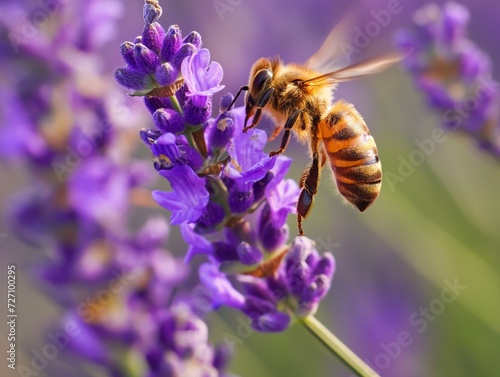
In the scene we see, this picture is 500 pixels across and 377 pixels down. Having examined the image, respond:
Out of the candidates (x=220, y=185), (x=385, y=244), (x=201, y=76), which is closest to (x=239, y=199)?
(x=220, y=185)

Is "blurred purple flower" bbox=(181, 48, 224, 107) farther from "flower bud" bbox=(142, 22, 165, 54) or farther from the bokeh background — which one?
the bokeh background

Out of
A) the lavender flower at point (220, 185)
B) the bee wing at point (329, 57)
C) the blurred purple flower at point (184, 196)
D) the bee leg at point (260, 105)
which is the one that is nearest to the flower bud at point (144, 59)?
the lavender flower at point (220, 185)

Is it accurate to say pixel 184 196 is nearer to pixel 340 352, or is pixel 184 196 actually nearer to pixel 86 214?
pixel 340 352

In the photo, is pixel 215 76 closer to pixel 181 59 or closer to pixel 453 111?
pixel 181 59

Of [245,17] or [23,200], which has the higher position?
[245,17]

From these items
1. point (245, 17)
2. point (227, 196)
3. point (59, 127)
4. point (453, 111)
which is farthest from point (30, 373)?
point (245, 17)

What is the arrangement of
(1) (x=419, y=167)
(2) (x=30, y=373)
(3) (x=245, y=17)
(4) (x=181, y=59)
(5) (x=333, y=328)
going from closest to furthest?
(4) (x=181, y=59) < (2) (x=30, y=373) < (5) (x=333, y=328) < (1) (x=419, y=167) < (3) (x=245, y=17)
